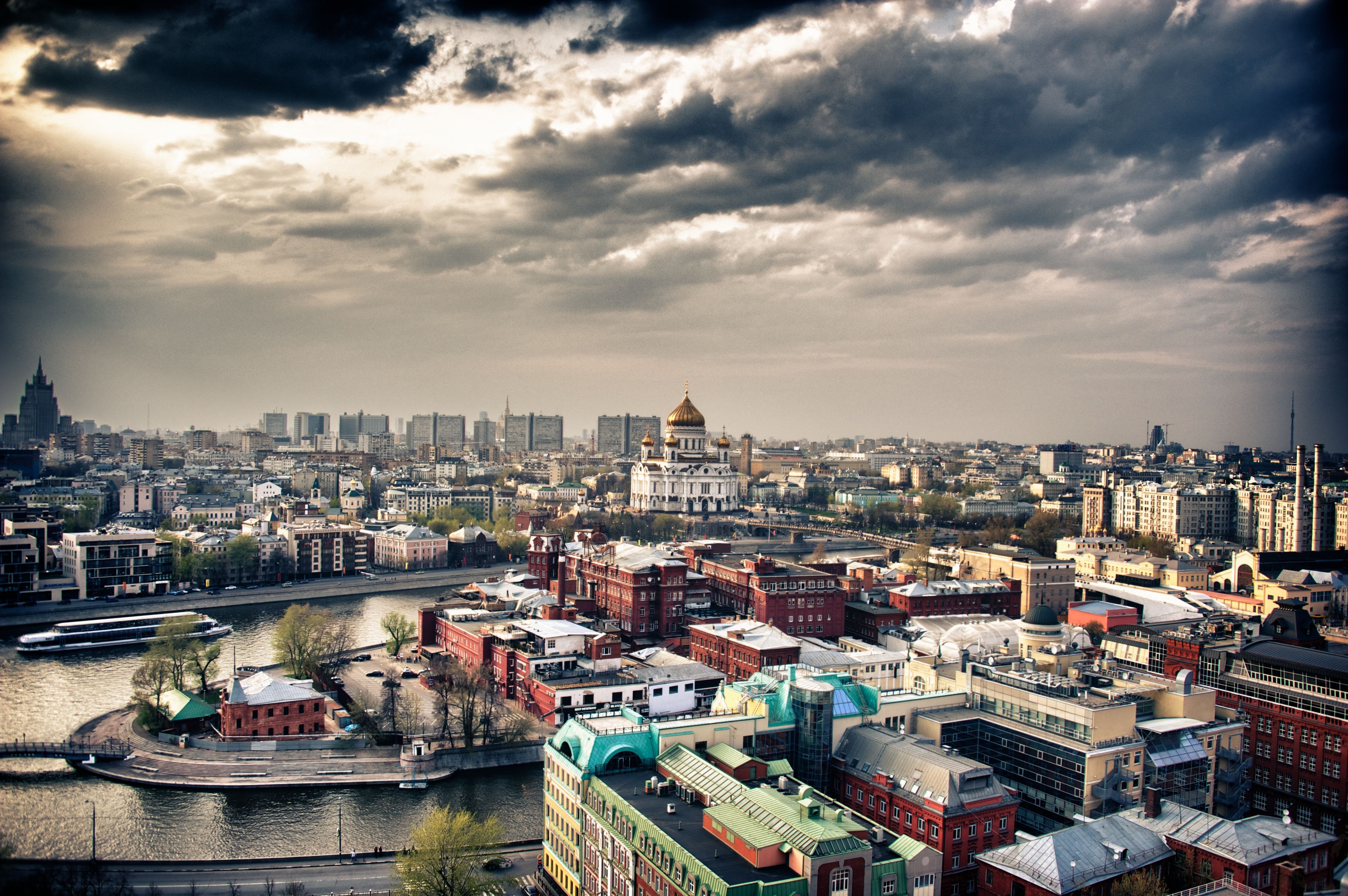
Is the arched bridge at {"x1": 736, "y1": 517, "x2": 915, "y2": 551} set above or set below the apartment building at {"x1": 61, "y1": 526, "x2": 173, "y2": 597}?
below

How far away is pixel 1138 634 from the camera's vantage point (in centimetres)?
1970

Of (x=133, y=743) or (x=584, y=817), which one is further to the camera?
(x=133, y=743)

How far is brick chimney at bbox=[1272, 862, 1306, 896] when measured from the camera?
1062 centimetres

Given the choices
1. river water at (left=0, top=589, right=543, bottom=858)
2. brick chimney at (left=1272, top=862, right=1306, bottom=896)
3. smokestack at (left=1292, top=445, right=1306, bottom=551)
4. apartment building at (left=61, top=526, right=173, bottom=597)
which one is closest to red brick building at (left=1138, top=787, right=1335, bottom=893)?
brick chimney at (left=1272, top=862, right=1306, bottom=896)

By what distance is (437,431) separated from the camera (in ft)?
440

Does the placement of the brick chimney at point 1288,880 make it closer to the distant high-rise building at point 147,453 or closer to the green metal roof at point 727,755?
the green metal roof at point 727,755

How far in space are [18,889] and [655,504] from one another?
1877 inches

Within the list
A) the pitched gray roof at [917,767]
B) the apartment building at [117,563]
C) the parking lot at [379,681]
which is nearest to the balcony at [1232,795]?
the pitched gray roof at [917,767]

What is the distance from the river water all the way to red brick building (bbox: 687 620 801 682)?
5138mm

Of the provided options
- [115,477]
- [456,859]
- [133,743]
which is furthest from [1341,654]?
[115,477]

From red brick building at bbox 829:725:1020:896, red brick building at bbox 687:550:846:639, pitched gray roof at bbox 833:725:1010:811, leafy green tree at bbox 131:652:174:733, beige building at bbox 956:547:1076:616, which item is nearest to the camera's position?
red brick building at bbox 829:725:1020:896

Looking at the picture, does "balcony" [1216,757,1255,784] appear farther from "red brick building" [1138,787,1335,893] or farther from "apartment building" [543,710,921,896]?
"apartment building" [543,710,921,896]

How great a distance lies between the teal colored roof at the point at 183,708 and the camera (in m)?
18.3

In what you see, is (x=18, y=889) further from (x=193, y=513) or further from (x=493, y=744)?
(x=193, y=513)
